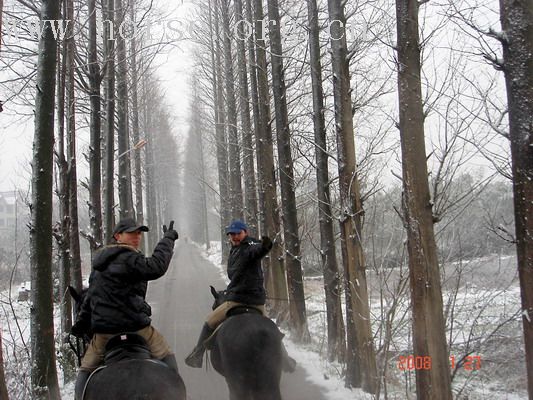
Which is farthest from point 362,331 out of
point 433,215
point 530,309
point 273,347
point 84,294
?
point 84,294

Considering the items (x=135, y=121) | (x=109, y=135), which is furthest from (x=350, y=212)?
(x=135, y=121)

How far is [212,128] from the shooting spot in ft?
83.0

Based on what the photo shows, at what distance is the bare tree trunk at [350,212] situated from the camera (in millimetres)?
6508

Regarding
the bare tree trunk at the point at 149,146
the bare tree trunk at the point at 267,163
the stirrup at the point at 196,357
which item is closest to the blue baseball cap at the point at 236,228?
the stirrup at the point at 196,357

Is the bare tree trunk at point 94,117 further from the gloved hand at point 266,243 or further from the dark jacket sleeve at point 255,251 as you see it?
the gloved hand at point 266,243

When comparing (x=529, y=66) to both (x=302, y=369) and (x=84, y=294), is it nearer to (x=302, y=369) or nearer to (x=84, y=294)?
(x=84, y=294)

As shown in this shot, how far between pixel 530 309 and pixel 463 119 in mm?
2388

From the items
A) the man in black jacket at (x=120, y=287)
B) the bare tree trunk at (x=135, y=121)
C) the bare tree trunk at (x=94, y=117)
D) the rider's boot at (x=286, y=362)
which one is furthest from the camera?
the bare tree trunk at (x=135, y=121)

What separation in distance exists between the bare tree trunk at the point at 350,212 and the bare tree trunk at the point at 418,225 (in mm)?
1768

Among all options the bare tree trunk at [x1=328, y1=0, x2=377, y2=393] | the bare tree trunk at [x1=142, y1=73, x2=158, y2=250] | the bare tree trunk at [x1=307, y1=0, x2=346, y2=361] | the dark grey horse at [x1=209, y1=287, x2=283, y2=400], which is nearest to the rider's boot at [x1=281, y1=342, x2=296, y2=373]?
the dark grey horse at [x1=209, y1=287, x2=283, y2=400]

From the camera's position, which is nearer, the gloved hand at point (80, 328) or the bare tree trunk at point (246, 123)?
the gloved hand at point (80, 328)

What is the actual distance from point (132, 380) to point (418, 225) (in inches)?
115

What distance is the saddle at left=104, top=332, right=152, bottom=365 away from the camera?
4.15m

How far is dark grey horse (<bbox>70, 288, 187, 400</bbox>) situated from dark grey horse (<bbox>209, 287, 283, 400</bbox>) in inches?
55.5
